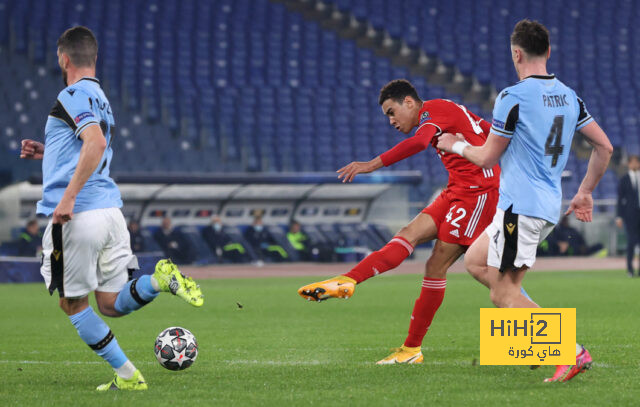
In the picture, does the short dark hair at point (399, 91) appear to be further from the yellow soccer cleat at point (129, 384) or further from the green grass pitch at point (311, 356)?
the yellow soccer cleat at point (129, 384)

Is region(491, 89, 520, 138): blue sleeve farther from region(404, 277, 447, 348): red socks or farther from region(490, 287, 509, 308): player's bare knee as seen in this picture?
region(404, 277, 447, 348): red socks

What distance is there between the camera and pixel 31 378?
19.9 ft

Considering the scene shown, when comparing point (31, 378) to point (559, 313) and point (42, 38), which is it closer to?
point (559, 313)

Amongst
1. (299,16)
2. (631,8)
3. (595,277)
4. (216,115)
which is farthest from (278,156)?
(631,8)

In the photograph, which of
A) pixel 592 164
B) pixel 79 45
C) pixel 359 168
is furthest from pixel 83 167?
pixel 592 164

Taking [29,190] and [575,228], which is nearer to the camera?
[29,190]

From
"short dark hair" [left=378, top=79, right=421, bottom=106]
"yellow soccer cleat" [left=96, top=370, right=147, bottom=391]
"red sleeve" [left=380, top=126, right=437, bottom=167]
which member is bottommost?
"yellow soccer cleat" [left=96, top=370, right=147, bottom=391]

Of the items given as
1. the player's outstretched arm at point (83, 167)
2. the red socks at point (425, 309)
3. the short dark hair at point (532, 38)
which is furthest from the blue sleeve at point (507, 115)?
the player's outstretched arm at point (83, 167)

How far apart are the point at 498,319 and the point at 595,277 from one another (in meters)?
12.0

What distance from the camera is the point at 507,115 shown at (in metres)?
5.20

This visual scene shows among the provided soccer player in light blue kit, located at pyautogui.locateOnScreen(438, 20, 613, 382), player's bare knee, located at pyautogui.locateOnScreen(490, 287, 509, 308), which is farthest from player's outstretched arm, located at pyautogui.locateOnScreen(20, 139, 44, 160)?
player's bare knee, located at pyautogui.locateOnScreen(490, 287, 509, 308)

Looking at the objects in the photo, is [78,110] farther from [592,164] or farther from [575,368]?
[575,368]

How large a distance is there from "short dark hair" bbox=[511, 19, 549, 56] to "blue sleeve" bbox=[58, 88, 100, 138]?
238 cm

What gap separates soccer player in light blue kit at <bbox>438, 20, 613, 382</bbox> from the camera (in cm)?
521
